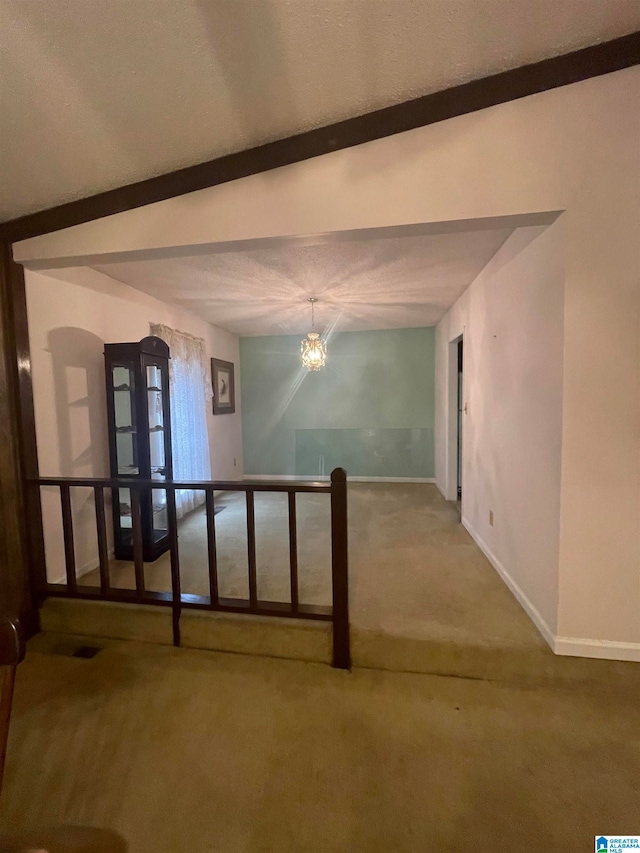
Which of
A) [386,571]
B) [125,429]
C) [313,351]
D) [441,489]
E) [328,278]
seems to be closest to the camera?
[386,571]

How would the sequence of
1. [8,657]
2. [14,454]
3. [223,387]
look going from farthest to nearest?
[223,387] < [14,454] < [8,657]

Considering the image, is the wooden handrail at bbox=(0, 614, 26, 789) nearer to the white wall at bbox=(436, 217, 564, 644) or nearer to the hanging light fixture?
the white wall at bbox=(436, 217, 564, 644)

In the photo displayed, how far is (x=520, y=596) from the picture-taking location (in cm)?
212

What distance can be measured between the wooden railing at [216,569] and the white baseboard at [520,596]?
0.97 meters

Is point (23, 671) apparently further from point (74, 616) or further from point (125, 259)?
point (125, 259)

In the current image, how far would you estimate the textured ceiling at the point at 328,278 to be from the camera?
2.44m

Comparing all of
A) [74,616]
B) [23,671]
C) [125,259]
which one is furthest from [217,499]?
[125,259]

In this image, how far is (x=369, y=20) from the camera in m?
1.26

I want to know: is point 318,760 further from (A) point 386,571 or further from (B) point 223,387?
(B) point 223,387

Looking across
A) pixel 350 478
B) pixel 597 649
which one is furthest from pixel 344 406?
pixel 597 649

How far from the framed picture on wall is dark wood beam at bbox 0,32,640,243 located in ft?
9.41

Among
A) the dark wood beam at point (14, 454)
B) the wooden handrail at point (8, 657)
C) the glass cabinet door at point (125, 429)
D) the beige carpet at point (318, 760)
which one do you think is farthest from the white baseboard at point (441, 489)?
the wooden handrail at point (8, 657)

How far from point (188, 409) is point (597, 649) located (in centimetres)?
366

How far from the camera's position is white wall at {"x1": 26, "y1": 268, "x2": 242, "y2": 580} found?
7.70 ft
